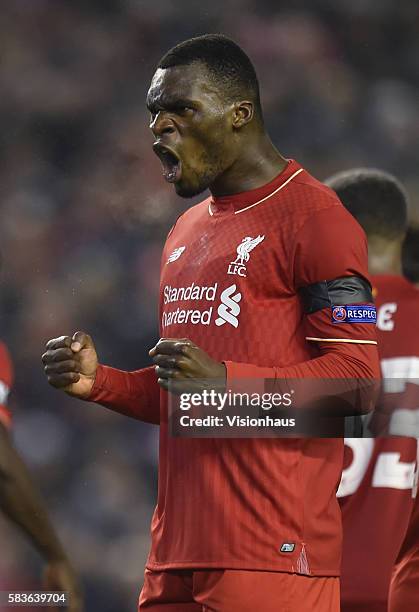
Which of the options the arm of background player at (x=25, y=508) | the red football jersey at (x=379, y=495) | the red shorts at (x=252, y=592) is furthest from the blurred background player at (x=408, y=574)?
the arm of background player at (x=25, y=508)

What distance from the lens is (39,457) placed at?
4230 millimetres

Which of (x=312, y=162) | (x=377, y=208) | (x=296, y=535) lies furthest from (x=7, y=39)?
(x=296, y=535)

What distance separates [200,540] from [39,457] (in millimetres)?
2518

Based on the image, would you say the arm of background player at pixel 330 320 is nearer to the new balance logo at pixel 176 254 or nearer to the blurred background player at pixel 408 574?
the new balance logo at pixel 176 254

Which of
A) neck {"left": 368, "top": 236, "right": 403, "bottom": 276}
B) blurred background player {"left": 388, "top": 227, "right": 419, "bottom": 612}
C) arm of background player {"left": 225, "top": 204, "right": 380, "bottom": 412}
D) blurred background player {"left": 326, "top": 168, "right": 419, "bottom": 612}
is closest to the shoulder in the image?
arm of background player {"left": 225, "top": 204, "right": 380, "bottom": 412}

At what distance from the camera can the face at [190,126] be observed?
1865 mm

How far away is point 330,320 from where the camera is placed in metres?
1.75

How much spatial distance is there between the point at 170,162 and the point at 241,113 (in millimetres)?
144

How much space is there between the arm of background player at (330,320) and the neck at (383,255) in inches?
47.6

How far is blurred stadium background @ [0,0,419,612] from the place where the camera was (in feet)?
13.9

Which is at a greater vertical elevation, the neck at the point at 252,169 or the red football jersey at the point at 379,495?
the neck at the point at 252,169

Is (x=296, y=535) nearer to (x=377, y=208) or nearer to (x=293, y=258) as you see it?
(x=293, y=258)

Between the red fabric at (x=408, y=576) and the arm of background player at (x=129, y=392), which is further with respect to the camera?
the red fabric at (x=408, y=576)

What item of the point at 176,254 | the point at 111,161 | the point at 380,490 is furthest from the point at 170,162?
the point at 111,161
